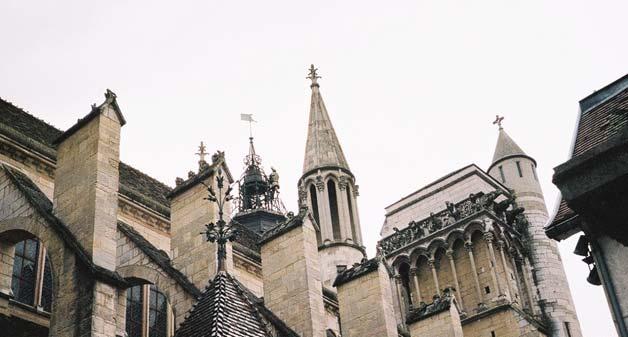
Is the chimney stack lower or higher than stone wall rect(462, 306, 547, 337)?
lower

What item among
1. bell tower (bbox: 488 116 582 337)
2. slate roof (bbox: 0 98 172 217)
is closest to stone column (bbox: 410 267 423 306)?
bell tower (bbox: 488 116 582 337)

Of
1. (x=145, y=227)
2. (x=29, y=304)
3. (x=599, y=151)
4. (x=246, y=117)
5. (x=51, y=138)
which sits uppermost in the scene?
(x=246, y=117)

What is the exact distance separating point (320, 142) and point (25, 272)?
53.1 ft

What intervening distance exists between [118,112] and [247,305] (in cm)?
397

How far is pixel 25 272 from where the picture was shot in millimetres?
14977

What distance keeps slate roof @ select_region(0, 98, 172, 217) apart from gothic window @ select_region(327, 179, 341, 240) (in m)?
7.02

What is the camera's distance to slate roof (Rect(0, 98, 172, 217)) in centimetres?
1662

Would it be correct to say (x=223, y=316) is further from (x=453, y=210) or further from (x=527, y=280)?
(x=527, y=280)

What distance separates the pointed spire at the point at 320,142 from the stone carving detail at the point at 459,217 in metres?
3.64

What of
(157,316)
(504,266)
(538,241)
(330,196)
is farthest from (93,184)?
(538,241)

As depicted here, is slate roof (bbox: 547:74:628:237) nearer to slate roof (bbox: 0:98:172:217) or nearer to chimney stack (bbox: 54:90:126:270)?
chimney stack (bbox: 54:90:126:270)

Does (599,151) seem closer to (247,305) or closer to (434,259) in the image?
(247,305)

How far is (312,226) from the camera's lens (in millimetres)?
15547

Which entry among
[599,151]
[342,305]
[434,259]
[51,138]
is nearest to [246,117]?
[434,259]
